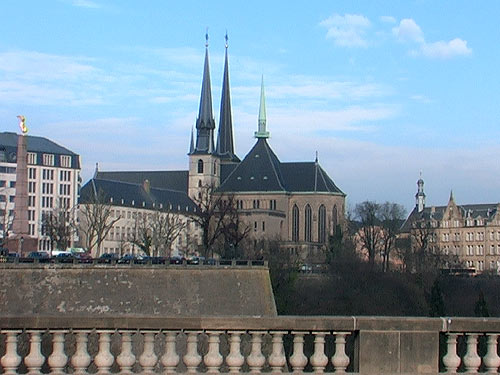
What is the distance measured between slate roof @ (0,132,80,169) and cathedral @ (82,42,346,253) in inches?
681

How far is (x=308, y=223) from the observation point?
566ft

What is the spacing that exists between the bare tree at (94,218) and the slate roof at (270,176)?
1077 inches

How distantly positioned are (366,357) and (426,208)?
6512 inches

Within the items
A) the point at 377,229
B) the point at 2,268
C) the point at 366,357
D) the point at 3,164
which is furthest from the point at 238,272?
the point at 3,164

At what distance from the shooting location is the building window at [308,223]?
17075cm

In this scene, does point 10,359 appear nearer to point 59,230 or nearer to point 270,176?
point 59,230

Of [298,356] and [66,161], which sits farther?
[66,161]

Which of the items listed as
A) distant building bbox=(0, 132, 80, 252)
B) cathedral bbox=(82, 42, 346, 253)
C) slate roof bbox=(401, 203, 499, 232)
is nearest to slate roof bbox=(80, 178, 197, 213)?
cathedral bbox=(82, 42, 346, 253)

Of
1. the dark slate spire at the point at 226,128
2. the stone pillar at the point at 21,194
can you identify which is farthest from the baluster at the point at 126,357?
the dark slate spire at the point at 226,128

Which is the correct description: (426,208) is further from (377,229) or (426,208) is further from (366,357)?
(366,357)

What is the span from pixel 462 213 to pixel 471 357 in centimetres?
15302

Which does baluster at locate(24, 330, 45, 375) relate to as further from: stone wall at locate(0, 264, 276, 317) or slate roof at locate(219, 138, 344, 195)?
slate roof at locate(219, 138, 344, 195)

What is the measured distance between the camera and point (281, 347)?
11938 mm

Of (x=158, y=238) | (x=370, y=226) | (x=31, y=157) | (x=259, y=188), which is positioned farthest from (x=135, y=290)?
(x=259, y=188)
